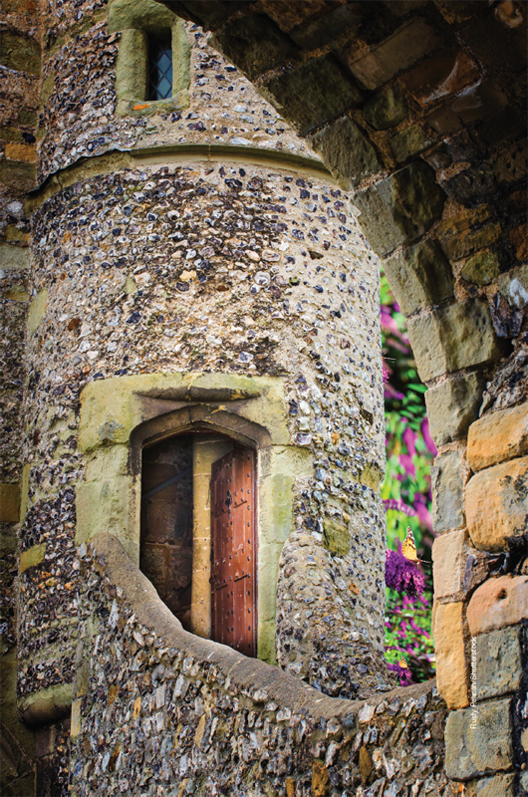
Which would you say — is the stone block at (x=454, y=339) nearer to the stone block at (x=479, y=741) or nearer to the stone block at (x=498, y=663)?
the stone block at (x=498, y=663)

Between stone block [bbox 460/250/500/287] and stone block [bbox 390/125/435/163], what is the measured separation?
15.1 inches

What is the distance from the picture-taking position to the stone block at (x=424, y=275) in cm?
296

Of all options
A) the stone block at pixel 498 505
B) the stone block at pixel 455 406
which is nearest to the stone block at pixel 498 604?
the stone block at pixel 498 505

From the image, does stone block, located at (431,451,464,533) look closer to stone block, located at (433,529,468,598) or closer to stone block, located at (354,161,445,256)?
stone block, located at (433,529,468,598)

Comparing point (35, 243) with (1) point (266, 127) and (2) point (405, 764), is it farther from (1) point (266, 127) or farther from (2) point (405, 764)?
(2) point (405, 764)

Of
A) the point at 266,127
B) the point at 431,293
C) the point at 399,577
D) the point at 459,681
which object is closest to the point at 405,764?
the point at 459,681

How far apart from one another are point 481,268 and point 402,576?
6.91 meters

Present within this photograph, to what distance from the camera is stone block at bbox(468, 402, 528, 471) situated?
262cm

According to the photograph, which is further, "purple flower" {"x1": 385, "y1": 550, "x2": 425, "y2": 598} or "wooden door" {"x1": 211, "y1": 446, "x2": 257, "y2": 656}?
"purple flower" {"x1": 385, "y1": 550, "x2": 425, "y2": 598}

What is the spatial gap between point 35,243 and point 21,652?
2.83 metres

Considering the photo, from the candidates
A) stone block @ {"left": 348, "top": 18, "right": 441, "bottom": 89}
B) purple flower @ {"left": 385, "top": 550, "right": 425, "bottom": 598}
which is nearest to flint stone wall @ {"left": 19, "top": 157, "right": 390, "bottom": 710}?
stone block @ {"left": 348, "top": 18, "right": 441, "bottom": 89}

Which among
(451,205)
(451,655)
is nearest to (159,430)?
(451,205)

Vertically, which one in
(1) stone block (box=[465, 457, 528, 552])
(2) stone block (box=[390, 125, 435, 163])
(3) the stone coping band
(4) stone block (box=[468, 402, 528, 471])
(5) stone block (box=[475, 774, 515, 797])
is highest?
(3) the stone coping band

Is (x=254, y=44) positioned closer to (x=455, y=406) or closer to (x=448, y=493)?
(x=455, y=406)
